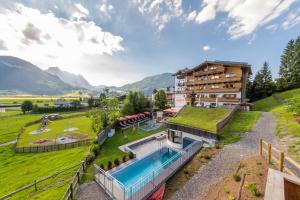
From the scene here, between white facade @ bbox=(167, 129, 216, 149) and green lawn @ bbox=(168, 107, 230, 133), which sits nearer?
white facade @ bbox=(167, 129, 216, 149)

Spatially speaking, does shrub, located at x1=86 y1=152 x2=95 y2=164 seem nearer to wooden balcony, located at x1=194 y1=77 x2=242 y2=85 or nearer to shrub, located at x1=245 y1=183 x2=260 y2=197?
shrub, located at x1=245 y1=183 x2=260 y2=197

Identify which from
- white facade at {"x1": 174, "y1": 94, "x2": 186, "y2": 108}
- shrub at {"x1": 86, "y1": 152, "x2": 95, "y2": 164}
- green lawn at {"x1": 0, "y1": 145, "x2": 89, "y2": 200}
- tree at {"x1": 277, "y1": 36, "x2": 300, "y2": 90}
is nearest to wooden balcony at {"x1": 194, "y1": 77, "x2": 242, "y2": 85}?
white facade at {"x1": 174, "y1": 94, "x2": 186, "y2": 108}

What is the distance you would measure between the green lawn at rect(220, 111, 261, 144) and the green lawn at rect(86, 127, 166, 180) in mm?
12925

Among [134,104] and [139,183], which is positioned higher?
[134,104]

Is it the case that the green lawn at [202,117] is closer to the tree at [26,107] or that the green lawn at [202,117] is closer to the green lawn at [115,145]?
the green lawn at [115,145]

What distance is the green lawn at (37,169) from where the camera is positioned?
490 inches

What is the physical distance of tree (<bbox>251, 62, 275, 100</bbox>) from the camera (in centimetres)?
4347

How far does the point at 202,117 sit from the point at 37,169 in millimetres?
23568

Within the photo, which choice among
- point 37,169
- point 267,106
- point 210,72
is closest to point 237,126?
point 210,72

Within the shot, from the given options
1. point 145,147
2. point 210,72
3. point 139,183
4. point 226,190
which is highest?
point 210,72

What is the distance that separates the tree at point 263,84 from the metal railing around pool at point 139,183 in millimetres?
43404

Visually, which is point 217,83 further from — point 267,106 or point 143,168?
point 143,168

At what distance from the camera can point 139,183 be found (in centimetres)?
1086

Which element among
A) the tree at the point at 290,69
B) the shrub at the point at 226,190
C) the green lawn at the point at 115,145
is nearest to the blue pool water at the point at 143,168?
Result: the green lawn at the point at 115,145
